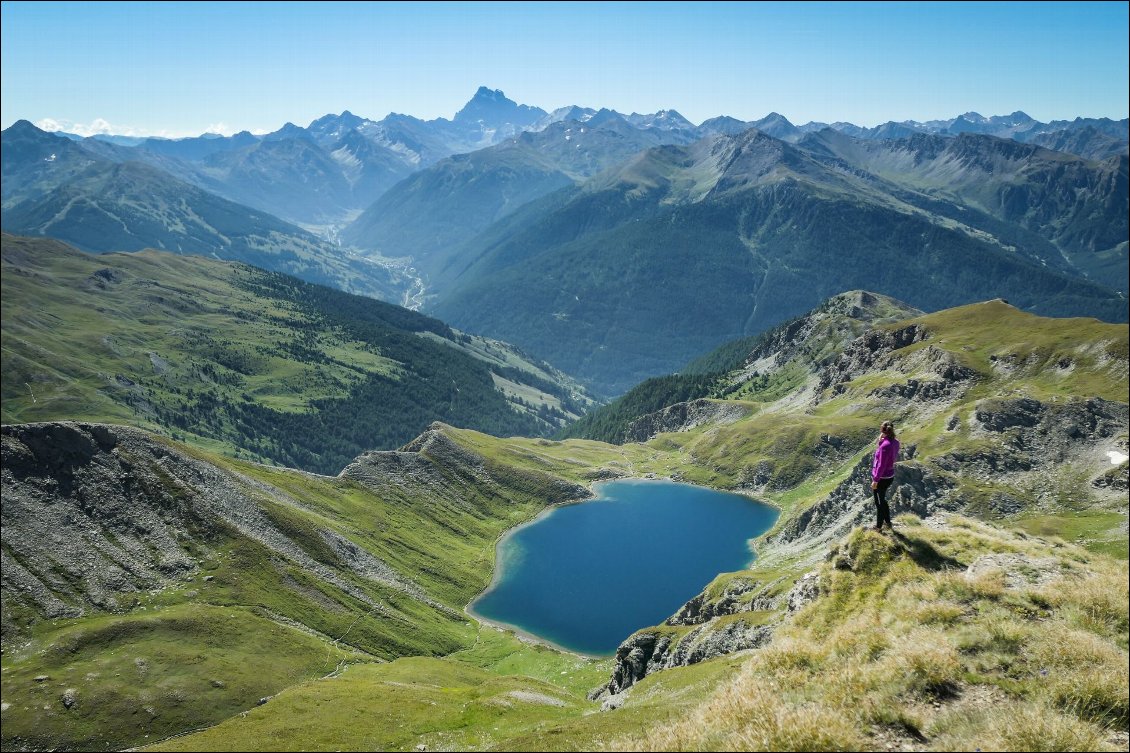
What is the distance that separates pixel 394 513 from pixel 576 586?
52168 millimetres

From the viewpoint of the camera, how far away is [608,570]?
551 ft

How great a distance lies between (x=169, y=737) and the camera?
7338cm

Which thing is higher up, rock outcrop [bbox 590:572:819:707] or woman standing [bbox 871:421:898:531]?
woman standing [bbox 871:421:898:531]

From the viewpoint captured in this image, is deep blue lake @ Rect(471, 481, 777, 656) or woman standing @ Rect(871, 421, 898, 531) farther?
deep blue lake @ Rect(471, 481, 777, 656)

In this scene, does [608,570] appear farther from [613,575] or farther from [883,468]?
[883,468]

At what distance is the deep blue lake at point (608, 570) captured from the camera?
468ft

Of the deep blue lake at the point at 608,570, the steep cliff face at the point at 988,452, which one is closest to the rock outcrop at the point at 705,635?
the steep cliff face at the point at 988,452

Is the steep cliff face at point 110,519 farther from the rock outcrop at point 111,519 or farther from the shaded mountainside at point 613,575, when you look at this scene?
the shaded mountainside at point 613,575

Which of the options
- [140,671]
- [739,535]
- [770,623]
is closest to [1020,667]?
[770,623]

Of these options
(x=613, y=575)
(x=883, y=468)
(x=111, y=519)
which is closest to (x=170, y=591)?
(x=111, y=519)

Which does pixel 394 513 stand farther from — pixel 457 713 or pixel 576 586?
pixel 457 713

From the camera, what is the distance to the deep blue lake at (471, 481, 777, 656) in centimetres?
14275

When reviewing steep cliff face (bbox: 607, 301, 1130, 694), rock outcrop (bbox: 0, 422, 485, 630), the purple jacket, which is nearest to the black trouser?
the purple jacket

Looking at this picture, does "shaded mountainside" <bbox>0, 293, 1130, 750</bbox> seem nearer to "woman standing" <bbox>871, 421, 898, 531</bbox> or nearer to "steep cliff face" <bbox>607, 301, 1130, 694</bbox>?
"steep cliff face" <bbox>607, 301, 1130, 694</bbox>
